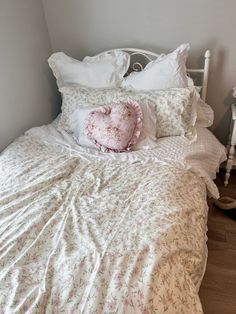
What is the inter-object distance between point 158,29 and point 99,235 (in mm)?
1662

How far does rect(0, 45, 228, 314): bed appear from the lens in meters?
0.92

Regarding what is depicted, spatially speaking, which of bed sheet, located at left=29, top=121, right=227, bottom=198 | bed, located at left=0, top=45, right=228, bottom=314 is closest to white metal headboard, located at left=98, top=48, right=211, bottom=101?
bed sheet, located at left=29, top=121, right=227, bottom=198

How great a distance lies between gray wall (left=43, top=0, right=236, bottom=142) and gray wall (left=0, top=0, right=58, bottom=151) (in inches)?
7.2

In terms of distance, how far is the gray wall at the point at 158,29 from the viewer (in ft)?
6.64

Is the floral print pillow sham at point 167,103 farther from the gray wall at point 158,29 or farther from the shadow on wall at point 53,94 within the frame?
the shadow on wall at point 53,94

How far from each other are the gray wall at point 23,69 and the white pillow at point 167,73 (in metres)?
0.85

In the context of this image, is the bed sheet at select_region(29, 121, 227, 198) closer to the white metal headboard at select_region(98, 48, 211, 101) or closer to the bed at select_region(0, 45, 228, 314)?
the bed at select_region(0, 45, 228, 314)

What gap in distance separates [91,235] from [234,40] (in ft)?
5.67

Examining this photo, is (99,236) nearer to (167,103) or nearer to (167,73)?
(167,103)

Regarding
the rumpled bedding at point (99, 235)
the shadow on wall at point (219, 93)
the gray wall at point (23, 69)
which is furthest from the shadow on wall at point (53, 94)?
the shadow on wall at point (219, 93)

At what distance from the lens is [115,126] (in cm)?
177

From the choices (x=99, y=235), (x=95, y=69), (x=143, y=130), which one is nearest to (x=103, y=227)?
(x=99, y=235)

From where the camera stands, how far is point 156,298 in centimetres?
91

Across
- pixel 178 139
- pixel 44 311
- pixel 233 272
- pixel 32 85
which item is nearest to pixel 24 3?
pixel 32 85
